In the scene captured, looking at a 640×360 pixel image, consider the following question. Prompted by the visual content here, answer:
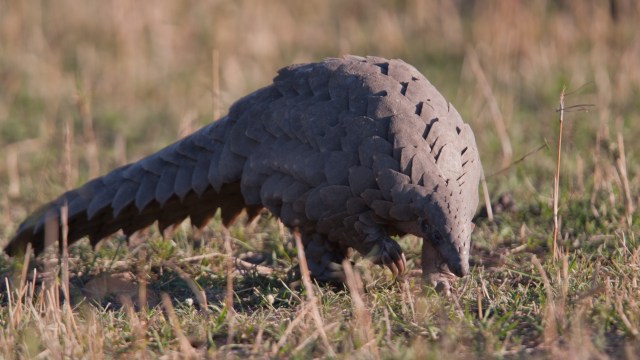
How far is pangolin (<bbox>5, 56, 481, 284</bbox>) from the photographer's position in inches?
140

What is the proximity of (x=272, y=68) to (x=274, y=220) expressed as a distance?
11.9ft

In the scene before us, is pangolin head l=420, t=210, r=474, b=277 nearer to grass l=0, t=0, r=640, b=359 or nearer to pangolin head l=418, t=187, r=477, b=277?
pangolin head l=418, t=187, r=477, b=277

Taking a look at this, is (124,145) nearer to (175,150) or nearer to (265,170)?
(175,150)

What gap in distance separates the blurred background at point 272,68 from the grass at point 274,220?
0.07 feet

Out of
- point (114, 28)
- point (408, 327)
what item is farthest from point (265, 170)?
point (114, 28)

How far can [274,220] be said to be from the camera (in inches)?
195

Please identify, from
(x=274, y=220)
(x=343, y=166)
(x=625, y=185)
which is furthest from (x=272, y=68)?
(x=343, y=166)

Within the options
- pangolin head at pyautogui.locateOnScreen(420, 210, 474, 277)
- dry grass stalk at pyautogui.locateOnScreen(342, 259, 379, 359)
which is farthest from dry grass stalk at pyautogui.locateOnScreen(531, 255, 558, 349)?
dry grass stalk at pyautogui.locateOnScreen(342, 259, 379, 359)

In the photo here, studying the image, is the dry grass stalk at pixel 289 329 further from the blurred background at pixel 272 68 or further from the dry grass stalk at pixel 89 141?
the dry grass stalk at pixel 89 141

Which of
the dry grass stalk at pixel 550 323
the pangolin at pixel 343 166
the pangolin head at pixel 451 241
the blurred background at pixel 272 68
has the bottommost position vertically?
the dry grass stalk at pixel 550 323

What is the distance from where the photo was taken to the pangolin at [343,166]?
3.56m

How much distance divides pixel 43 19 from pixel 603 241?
250 inches

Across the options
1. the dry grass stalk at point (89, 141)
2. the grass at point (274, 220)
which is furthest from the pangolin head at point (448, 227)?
the dry grass stalk at point (89, 141)

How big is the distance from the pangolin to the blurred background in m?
1.33
